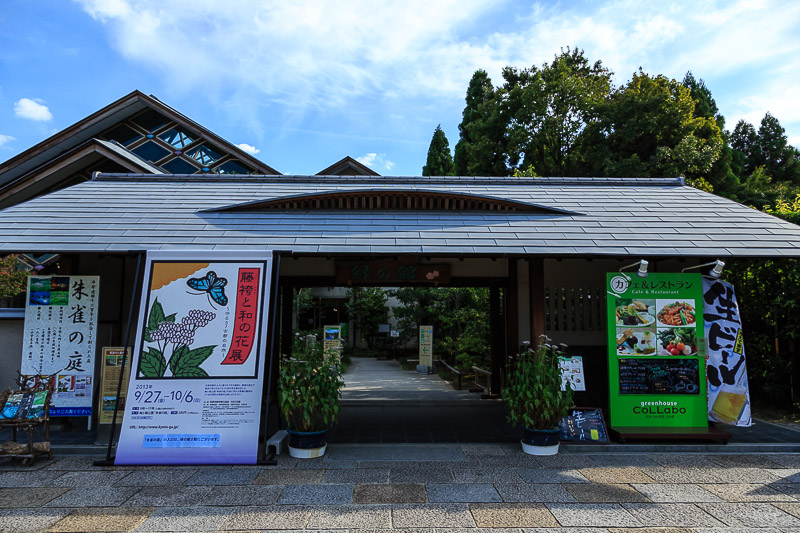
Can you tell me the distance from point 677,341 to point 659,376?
0.53m

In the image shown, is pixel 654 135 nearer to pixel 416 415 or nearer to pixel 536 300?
pixel 536 300

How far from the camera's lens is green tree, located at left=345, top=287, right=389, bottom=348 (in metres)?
23.6

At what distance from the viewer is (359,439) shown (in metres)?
6.67

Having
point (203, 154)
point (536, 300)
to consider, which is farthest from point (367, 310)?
point (536, 300)

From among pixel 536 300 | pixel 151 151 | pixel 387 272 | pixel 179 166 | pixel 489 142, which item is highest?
pixel 489 142

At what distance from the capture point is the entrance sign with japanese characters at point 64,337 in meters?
6.72

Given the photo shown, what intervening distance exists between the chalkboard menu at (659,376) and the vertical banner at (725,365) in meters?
0.42

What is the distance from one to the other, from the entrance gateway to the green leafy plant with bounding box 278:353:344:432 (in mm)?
536

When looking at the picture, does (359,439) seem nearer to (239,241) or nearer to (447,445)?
(447,445)

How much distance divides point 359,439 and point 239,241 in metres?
3.17

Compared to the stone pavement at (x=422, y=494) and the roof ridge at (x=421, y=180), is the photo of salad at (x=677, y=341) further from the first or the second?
the roof ridge at (x=421, y=180)

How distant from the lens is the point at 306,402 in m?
5.58

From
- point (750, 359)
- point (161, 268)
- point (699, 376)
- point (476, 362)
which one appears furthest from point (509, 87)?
point (161, 268)

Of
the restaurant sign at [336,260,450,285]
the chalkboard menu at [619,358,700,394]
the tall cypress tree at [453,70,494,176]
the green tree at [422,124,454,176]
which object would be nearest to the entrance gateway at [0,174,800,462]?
the restaurant sign at [336,260,450,285]
